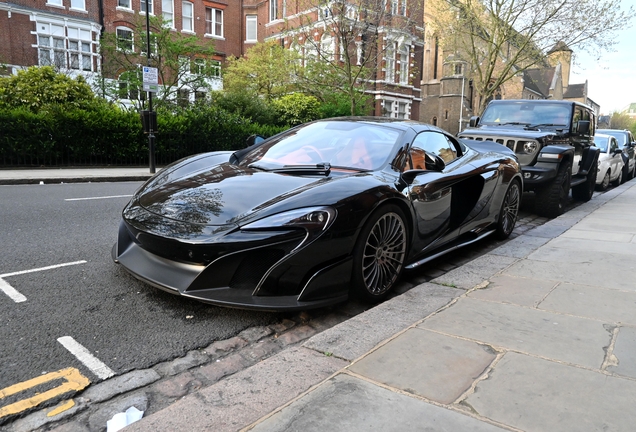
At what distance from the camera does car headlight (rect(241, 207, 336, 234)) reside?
3.00 meters

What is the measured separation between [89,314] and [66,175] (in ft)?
33.5

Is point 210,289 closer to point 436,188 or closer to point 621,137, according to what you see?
point 436,188

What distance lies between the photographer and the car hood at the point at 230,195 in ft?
10.3

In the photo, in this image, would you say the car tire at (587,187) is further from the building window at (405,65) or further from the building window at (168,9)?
the building window at (168,9)

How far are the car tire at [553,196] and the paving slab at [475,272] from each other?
3416mm

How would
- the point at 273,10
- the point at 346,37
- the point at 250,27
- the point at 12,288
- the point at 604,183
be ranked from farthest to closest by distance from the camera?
1. the point at 250,27
2. the point at 273,10
3. the point at 346,37
4. the point at 604,183
5. the point at 12,288

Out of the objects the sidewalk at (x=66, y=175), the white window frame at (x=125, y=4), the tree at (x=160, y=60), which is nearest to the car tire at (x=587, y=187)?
the sidewalk at (x=66, y=175)

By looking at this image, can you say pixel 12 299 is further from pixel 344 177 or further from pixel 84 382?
pixel 344 177

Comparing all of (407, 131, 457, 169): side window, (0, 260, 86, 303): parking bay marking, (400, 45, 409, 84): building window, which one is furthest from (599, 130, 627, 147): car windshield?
(400, 45, 409, 84): building window

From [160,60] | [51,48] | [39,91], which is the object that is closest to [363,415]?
[39,91]

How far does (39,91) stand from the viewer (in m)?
14.9

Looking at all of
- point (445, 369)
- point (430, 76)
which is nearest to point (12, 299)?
point (445, 369)

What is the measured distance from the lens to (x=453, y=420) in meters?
1.96

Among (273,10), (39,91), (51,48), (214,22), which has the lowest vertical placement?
(39,91)
